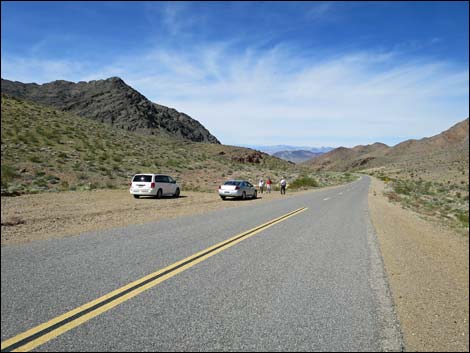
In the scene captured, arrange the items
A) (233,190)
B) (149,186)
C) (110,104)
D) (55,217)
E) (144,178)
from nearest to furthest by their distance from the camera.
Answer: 1. (55,217)
2. (149,186)
3. (144,178)
4. (233,190)
5. (110,104)

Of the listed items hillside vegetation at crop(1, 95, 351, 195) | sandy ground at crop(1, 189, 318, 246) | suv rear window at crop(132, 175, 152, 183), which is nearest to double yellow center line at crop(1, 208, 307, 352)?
sandy ground at crop(1, 189, 318, 246)

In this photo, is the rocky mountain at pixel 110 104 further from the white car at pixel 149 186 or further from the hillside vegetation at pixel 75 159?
the white car at pixel 149 186

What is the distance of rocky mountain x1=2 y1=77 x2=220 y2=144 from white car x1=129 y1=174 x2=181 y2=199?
65.2m

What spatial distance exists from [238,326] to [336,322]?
1.14m

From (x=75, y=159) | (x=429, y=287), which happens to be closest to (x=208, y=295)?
(x=429, y=287)

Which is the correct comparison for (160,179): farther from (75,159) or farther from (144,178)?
(75,159)

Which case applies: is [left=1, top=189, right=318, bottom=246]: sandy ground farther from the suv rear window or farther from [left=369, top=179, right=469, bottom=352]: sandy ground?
[left=369, top=179, right=469, bottom=352]: sandy ground

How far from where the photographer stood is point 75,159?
33.3 metres

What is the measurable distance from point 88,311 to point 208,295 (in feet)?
4.95

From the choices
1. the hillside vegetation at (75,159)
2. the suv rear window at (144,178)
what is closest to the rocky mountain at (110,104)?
the hillside vegetation at (75,159)

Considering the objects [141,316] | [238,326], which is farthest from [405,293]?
[141,316]

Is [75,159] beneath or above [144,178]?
above

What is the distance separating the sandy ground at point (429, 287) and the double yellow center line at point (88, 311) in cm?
335

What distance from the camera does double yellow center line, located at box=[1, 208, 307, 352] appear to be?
11.1 ft
